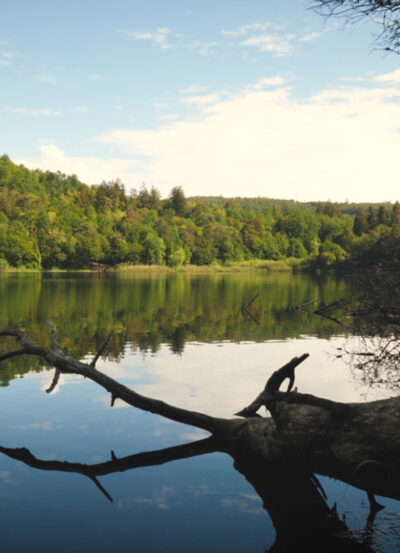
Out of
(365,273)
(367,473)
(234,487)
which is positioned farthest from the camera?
(365,273)

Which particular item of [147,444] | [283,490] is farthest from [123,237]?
[283,490]

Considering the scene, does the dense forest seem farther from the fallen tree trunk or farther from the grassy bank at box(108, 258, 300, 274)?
the fallen tree trunk

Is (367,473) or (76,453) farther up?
(367,473)

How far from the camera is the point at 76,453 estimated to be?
1061 centimetres

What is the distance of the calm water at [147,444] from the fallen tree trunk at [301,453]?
0.27 meters

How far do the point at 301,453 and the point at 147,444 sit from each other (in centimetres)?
363

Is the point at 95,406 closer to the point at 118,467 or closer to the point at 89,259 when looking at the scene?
the point at 118,467

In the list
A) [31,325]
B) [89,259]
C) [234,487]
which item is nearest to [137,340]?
[31,325]

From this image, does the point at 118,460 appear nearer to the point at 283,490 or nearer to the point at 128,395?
the point at 128,395

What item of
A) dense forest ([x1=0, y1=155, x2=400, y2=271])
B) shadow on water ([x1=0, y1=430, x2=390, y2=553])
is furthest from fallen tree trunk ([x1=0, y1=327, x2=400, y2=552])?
dense forest ([x1=0, y1=155, x2=400, y2=271])

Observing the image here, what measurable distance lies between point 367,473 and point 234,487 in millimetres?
2190

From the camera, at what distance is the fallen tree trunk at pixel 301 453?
25.3 ft

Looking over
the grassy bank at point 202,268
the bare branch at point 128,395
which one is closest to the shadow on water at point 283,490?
the bare branch at point 128,395

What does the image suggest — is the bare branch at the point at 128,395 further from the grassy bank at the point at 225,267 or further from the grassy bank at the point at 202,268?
the grassy bank at the point at 225,267
